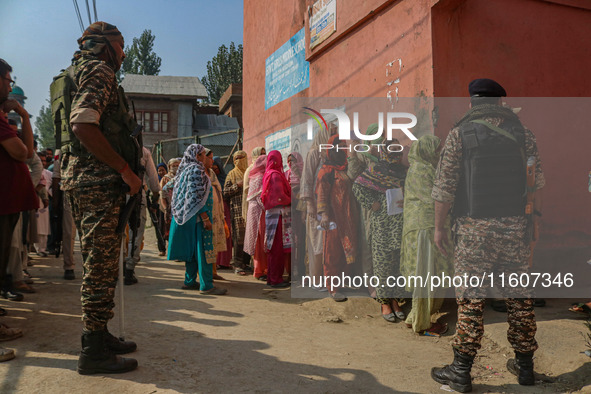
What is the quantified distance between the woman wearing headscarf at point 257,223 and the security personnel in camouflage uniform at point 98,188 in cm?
362

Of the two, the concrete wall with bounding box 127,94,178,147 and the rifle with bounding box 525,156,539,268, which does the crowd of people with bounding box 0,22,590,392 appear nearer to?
the rifle with bounding box 525,156,539,268

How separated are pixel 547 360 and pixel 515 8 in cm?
364

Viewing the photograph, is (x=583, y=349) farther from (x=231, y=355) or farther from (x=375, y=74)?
(x=375, y=74)

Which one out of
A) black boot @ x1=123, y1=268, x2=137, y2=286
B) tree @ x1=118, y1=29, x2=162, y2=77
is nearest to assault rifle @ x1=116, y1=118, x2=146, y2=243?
black boot @ x1=123, y1=268, x2=137, y2=286

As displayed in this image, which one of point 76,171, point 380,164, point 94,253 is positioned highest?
point 380,164

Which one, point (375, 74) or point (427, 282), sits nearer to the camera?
point (427, 282)

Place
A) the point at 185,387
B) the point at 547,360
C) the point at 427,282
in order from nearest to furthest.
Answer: the point at 185,387 → the point at 547,360 → the point at 427,282

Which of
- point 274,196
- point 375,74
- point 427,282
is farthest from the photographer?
point 274,196

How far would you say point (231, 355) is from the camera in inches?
127

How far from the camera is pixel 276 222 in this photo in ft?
19.9

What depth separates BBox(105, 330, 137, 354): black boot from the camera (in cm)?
300

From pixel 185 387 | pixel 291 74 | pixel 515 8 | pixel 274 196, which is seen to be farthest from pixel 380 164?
pixel 291 74

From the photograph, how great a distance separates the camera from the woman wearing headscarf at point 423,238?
3.96m

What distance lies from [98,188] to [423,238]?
106 inches
